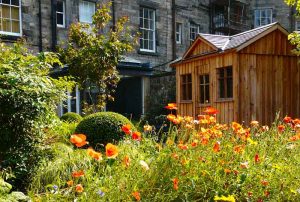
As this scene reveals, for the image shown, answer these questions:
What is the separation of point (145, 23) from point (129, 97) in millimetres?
4508

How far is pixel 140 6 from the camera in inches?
832

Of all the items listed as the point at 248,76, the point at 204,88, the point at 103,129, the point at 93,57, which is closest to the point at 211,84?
the point at 204,88

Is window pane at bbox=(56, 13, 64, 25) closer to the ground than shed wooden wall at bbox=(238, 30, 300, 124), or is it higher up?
higher up

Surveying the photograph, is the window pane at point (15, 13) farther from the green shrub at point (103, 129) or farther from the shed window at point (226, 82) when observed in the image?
the green shrub at point (103, 129)

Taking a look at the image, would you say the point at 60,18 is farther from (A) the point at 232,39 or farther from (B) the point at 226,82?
(B) the point at 226,82

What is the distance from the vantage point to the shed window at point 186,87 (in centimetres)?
1355

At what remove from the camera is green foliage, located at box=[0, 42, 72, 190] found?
5.11 meters

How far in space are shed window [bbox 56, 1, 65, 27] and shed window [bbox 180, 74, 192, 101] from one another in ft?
23.4

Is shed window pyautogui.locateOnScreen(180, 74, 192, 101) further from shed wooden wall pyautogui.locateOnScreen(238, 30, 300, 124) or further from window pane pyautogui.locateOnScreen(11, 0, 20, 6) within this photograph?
window pane pyautogui.locateOnScreen(11, 0, 20, 6)

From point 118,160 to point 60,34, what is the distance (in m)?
14.3

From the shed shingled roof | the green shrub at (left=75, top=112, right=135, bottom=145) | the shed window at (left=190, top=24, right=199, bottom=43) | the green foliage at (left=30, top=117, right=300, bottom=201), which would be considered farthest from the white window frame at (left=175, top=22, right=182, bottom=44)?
the green foliage at (left=30, top=117, right=300, bottom=201)

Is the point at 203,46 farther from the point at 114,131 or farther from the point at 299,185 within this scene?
the point at 299,185

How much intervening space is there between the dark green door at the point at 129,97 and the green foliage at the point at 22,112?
13.6 m

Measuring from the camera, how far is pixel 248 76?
11305mm
